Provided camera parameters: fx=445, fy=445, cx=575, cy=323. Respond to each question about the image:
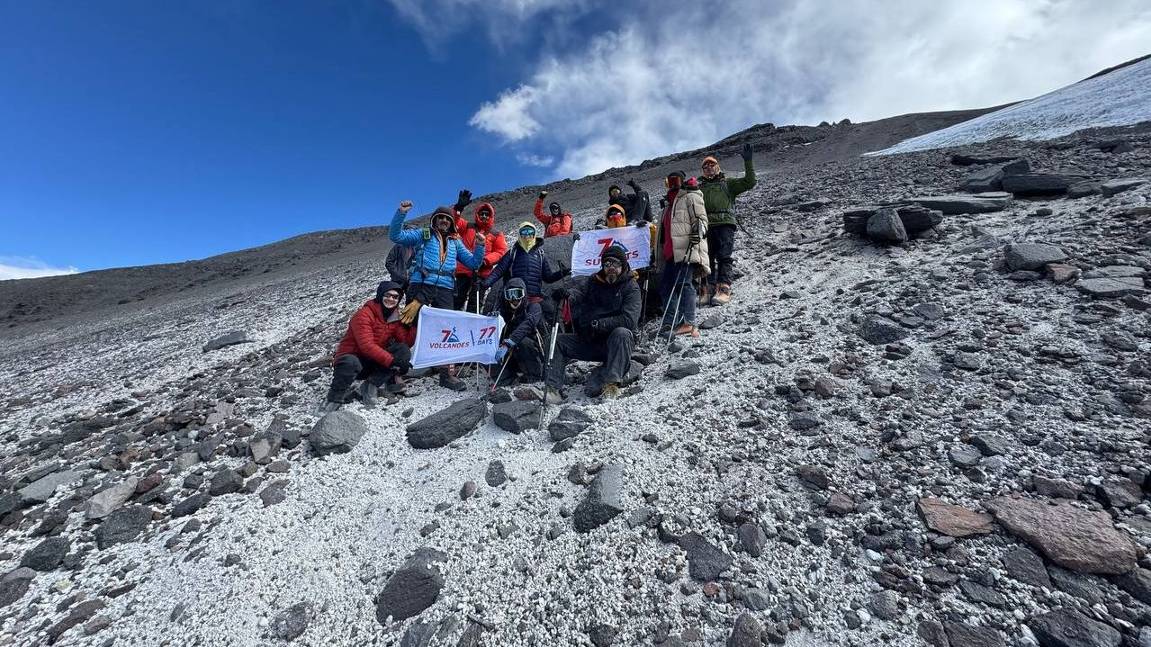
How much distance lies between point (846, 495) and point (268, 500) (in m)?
5.49

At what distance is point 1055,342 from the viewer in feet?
14.3

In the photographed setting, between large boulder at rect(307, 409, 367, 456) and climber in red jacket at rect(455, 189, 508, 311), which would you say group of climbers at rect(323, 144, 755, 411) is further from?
large boulder at rect(307, 409, 367, 456)

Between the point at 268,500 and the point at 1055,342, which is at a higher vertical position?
the point at 1055,342

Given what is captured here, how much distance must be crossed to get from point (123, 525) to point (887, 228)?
429 inches

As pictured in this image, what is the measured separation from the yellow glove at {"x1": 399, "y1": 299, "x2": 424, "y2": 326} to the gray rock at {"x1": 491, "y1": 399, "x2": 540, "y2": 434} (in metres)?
2.25

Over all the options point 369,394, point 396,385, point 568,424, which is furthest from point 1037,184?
point 369,394

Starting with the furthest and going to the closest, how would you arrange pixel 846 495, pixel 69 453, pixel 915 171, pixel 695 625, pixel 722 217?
1. pixel 915 171
2. pixel 722 217
3. pixel 69 453
4. pixel 846 495
5. pixel 695 625

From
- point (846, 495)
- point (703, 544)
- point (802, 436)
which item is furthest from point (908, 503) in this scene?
point (703, 544)

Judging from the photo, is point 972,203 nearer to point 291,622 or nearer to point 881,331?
point 881,331

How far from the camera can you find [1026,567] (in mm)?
2684

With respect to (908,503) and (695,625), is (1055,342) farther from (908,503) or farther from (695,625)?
(695,625)

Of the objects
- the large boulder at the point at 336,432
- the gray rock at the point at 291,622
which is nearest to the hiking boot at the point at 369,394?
the large boulder at the point at 336,432

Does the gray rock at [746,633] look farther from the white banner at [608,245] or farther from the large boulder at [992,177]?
the large boulder at [992,177]

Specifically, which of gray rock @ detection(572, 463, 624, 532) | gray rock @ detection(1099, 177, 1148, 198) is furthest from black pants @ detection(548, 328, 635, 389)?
gray rock @ detection(1099, 177, 1148, 198)
